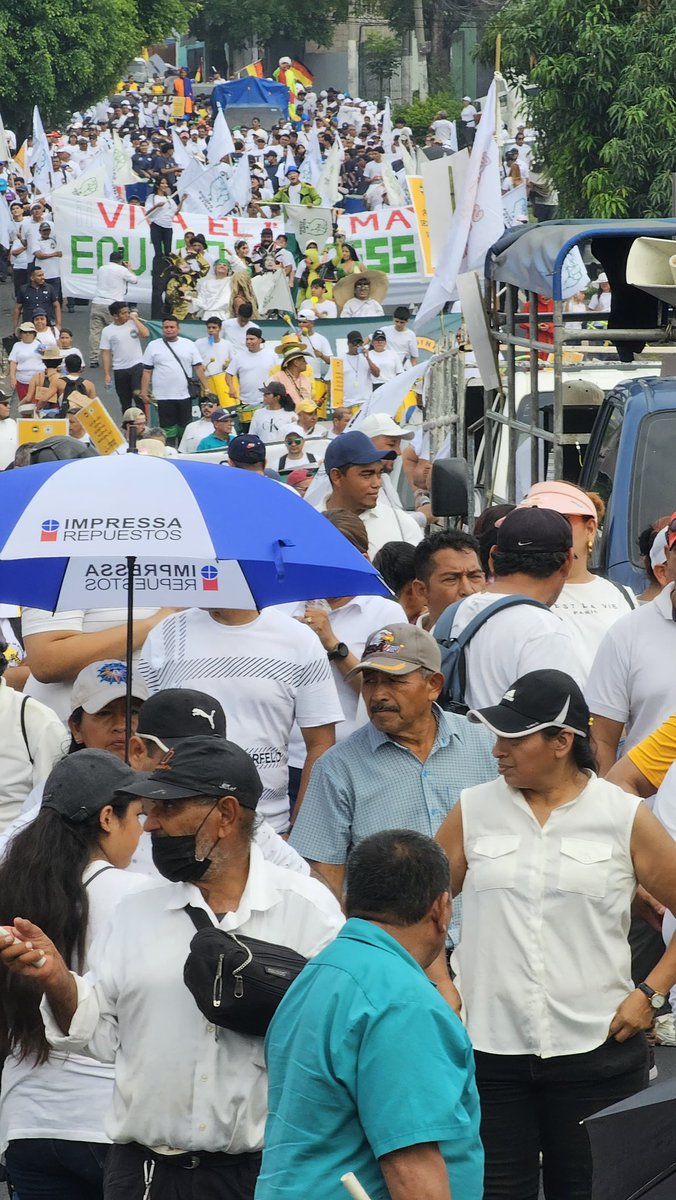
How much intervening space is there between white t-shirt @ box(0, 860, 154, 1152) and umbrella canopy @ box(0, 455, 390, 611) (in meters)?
1.23

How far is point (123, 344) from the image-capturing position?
22.1m

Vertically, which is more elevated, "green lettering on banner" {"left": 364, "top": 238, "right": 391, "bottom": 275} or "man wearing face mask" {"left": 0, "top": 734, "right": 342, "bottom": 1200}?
"man wearing face mask" {"left": 0, "top": 734, "right": 342, "bottom": 1200}

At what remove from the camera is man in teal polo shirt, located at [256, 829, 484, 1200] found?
10.0 feet

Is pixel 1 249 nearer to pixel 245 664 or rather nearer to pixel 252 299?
pixel 252 299

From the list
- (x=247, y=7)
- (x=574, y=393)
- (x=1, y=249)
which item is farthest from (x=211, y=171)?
(x=247, y=7)

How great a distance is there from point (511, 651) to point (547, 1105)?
1.49 metres

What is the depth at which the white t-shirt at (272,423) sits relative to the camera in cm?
1608

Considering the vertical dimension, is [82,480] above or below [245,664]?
above

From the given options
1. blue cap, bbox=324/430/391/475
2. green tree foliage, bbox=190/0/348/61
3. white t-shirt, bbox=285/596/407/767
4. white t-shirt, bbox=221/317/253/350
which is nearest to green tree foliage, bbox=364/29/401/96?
green tree foliage, bbox=190/0/348/61

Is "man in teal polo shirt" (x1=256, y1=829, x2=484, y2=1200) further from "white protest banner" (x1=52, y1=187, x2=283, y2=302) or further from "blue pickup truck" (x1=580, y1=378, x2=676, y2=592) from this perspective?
"white protest banner" (x1=52, y1=187, x2=283, y2=302)

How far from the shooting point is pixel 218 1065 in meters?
3.60

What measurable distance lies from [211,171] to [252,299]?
33.9 feet

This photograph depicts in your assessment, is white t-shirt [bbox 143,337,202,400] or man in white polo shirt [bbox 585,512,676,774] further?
white t-shirt [bbox 143,337,202,400]

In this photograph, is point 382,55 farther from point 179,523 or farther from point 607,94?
point 179,523
